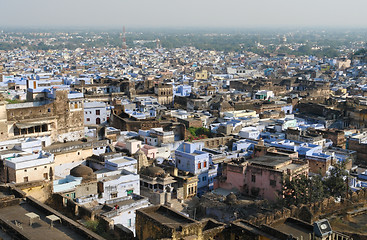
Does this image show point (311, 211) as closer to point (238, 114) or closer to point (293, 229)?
point (293, 229)

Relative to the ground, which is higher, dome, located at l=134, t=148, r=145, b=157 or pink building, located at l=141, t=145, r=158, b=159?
dome, located at l=134, t=148, r=145, b=157

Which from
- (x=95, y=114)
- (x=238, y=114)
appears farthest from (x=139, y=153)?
(x=238, y=114)

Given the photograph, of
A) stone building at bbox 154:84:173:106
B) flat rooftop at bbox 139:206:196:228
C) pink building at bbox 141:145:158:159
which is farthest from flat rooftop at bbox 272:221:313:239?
stone building at bbox 154:84:173:106

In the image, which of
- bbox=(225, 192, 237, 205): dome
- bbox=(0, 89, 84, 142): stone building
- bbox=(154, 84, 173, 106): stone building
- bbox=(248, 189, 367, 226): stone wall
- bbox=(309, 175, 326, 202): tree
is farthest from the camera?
bbox=(154, 84, 173, 106): stone building

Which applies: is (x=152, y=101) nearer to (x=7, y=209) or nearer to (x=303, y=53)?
(x=7, y=209)

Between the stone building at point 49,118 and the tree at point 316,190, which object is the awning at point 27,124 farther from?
the tree at point 316,190

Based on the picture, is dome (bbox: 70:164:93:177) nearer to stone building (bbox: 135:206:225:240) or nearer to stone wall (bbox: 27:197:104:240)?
stone wall (bbox: 27:197:104:240)

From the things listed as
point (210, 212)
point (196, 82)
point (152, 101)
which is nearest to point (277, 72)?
point (196, 82)

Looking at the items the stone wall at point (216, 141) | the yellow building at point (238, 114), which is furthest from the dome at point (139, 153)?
the yellow building at point (238, 114)
